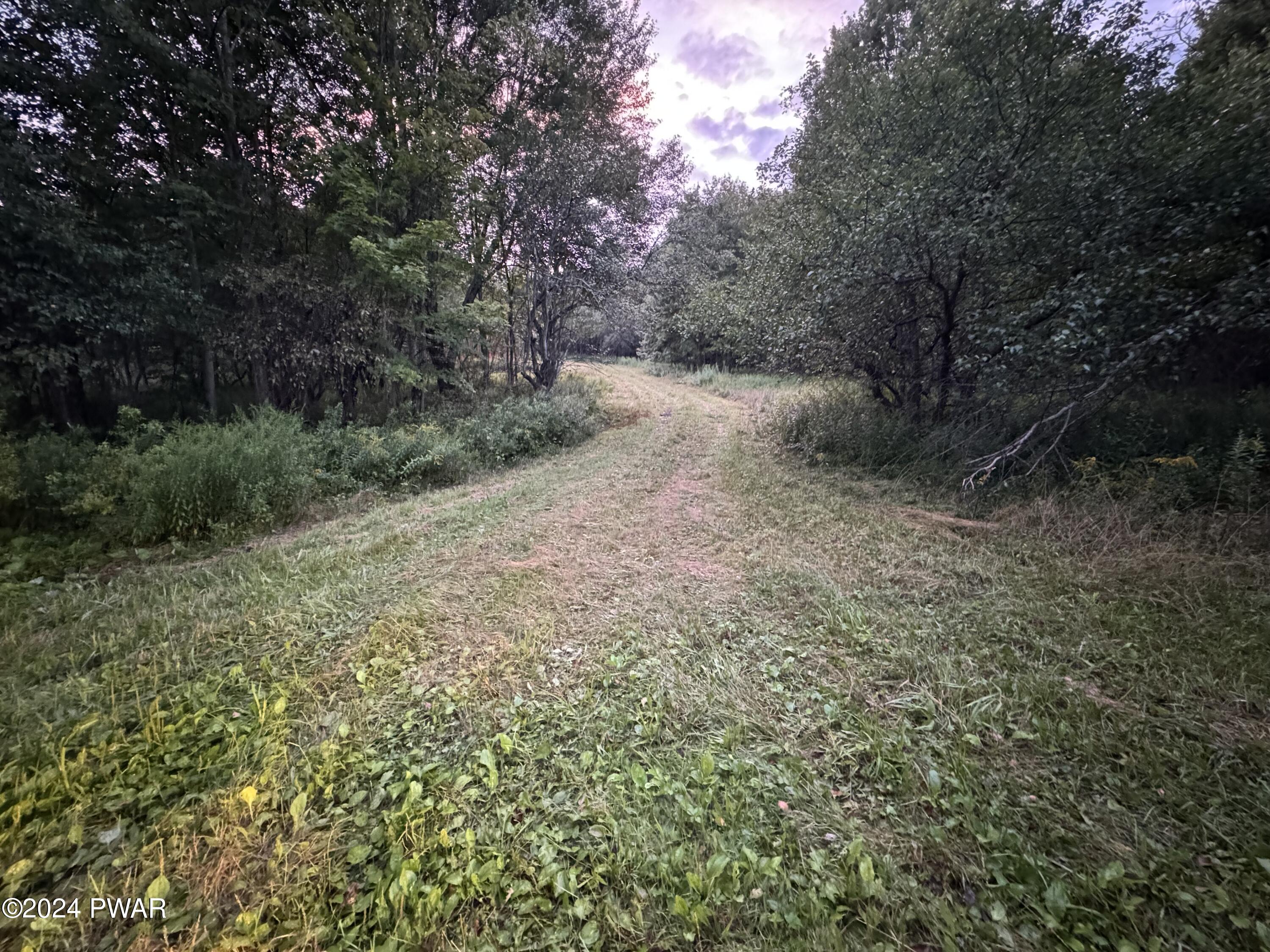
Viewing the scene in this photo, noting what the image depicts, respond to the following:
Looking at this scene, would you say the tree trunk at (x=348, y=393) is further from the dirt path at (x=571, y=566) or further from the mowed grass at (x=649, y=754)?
the mowed grass at (x=649, y=754)

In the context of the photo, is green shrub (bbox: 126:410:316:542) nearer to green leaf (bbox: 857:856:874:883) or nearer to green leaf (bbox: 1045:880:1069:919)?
green leaf (bbox: 857:856:874:883)

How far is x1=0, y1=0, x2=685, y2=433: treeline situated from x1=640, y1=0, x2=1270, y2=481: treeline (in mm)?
7612

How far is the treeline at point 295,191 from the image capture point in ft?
21.3

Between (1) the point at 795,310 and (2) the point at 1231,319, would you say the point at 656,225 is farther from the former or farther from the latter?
(2) the point at 1231,319

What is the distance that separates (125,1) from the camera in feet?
21.7

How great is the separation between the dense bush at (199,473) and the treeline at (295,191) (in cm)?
194

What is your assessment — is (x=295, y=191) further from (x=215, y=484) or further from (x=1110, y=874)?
(x=1110, y=874)

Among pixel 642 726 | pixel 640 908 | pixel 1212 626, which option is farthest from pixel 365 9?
pixel 1212 626

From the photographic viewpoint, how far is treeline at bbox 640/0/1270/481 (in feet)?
15.4

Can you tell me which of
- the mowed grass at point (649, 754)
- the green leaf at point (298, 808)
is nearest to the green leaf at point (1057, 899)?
the mowed grass at point (649, 754)

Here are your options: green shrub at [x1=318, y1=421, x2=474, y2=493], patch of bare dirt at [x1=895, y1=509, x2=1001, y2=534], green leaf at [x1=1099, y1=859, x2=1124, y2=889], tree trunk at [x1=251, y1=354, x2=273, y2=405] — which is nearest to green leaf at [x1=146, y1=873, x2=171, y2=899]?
green leaf at [x1=1099, y1=859, x2=1124, y2=889]

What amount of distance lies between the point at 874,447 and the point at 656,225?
11.0m

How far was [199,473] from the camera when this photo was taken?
4.95m

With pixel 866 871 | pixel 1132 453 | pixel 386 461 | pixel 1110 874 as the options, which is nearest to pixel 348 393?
pixel 386 461
